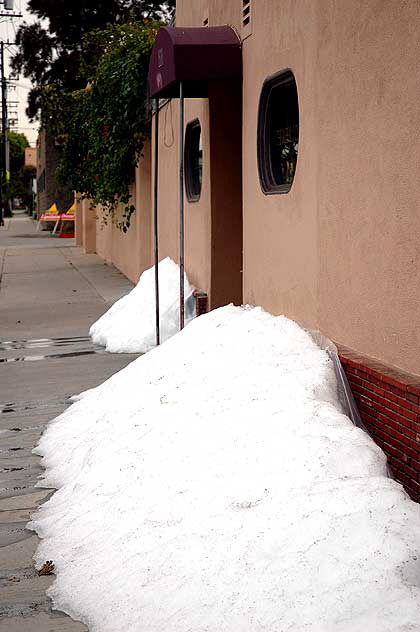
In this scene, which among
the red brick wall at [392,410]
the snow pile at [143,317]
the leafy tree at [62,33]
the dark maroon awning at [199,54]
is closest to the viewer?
the red brick wall at [392,410]

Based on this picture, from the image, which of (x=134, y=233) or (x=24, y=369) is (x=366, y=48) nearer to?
(x=24, y=369)

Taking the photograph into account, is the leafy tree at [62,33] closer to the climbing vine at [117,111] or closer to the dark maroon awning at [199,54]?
the climbing vine at [117,111]

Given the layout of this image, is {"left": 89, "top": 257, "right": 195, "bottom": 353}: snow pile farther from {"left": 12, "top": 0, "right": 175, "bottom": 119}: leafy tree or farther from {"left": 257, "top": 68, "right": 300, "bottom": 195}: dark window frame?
{"left": 12, "top": 0, "right": 175, "bottom": 119}: leafy tree

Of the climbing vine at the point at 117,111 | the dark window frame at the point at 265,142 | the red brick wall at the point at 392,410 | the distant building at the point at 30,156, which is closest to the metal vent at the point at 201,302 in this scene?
the dark window frame at the point at 265,142

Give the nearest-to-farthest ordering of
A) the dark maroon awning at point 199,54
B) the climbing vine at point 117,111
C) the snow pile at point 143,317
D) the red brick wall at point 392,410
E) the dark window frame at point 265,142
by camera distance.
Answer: the red brick wall at point 392,410
the dark window frame at point 265,142
the dark maroon awning at point 199,54
the snow pile at point 143,317
the climbing vine at point 117,111

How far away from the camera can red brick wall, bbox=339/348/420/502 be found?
194 inches

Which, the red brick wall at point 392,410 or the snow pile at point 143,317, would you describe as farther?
the snow pile at point 143,317

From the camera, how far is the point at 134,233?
64.7 ft

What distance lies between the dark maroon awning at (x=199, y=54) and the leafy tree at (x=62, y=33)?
2979cm

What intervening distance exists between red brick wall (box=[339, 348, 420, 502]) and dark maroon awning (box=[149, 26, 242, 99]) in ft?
13.0

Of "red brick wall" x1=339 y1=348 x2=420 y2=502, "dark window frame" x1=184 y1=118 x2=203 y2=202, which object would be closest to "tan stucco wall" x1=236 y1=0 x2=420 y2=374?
"red brick wall" x1=339 y1=348 x2=420 y2=502

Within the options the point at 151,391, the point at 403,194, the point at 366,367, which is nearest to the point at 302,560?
the point at 366,367

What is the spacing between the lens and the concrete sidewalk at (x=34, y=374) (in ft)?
15.6

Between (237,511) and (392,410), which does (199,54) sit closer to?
(392,410)
